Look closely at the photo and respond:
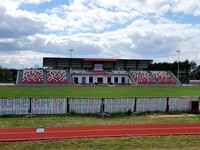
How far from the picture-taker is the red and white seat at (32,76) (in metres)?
78.7

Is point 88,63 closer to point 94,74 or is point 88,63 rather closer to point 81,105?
point 94,74

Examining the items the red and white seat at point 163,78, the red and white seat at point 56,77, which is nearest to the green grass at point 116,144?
the red and white seat at point 56,77

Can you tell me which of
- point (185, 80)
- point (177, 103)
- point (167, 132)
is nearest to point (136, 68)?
point (185, 80)

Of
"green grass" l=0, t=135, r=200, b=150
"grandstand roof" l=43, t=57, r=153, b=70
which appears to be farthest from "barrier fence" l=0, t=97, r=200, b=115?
"grandstand roof" l=43, t=57, r=153, b=70

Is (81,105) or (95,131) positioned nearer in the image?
(95,131)

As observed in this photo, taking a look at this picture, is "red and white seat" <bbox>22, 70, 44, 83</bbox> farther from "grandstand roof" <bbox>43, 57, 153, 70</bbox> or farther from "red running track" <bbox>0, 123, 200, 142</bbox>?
"red running track" <bbox>0, 123, 200, 142</bbox>

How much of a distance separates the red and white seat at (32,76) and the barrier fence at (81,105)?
62062mm

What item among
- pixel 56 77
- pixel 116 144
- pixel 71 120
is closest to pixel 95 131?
pixel 116 144

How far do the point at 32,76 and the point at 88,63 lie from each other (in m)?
25.0

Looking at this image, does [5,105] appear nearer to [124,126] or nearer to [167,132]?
[124,126]

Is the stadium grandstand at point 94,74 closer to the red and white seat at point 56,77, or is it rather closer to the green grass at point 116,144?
the red and white seat at point 56,77

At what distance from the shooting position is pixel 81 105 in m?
17.9

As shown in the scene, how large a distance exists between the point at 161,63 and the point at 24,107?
456ft

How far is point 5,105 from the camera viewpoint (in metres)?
17.1
